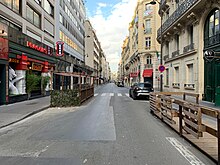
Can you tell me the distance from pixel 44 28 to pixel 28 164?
23292 millimetres

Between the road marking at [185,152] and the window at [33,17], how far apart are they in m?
18.9

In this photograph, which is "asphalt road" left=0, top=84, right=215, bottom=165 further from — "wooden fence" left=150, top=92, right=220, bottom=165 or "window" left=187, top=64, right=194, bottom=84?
"window" left=187, top=64, right=194, bottom=84

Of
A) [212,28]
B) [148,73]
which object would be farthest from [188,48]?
[148,73]

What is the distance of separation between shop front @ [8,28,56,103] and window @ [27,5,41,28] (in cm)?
241

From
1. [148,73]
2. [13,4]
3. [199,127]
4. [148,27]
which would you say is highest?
[148,27]

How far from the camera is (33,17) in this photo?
22422 mm

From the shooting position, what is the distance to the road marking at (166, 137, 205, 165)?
14.9ft

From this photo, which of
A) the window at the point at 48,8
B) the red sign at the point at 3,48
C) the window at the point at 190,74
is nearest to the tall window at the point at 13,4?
the red sign at the point at 3,48

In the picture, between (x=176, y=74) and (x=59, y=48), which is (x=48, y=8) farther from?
(x=176, y=74)

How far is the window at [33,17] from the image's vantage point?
2119 cm

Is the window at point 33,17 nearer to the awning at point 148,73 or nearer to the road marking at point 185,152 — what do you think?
the road marking at point 185,152

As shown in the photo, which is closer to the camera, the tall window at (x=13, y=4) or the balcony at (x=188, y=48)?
the tall window at (x=13, y=4)

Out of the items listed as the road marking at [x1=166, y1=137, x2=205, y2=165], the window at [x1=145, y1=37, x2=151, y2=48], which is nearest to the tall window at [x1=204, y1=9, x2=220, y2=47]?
the road marking at [x1=166, y1=137, x2=205, y2=165]

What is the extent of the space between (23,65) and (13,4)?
4955mm
